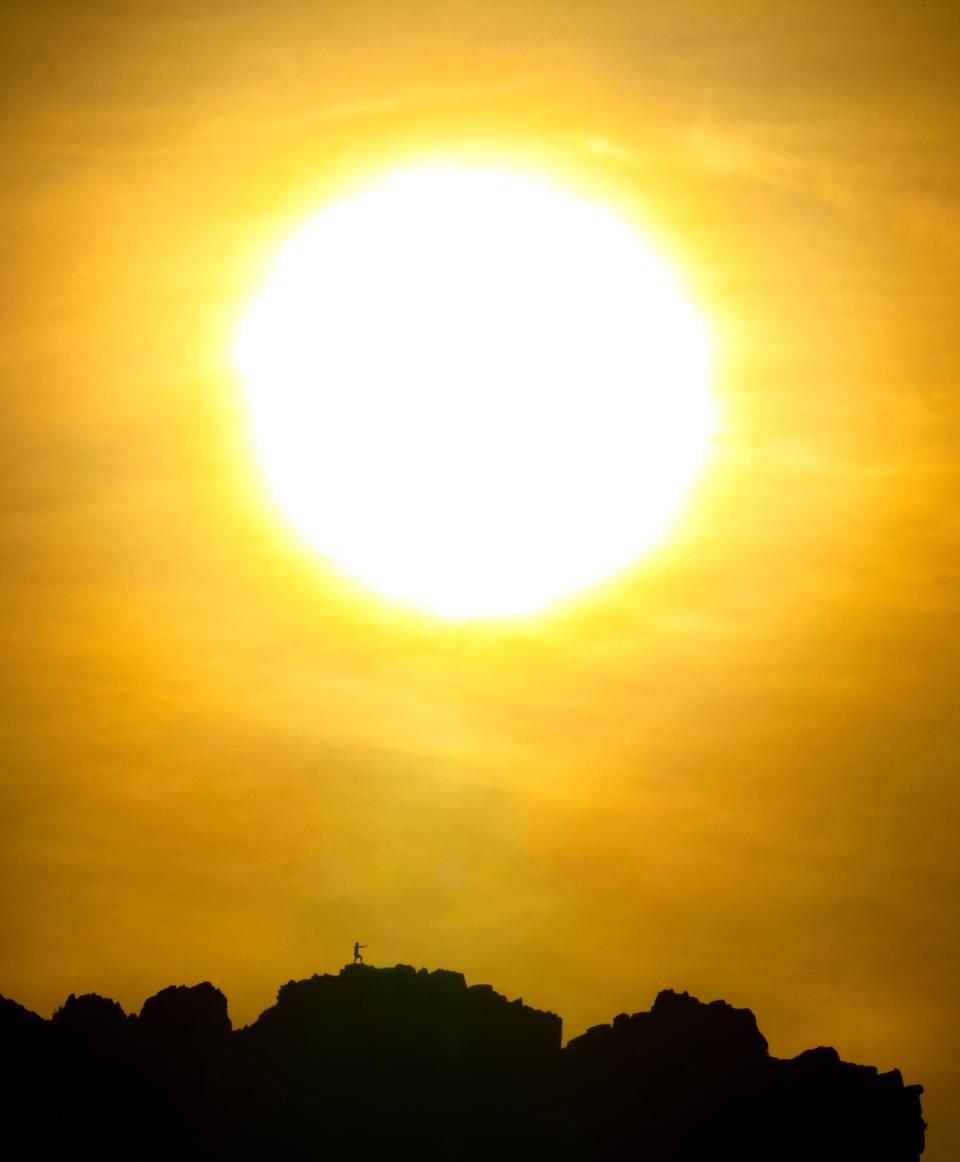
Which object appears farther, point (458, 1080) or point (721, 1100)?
point (721, 1100)

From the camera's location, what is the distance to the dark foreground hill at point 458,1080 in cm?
15562

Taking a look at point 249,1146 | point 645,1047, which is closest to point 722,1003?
point 645,1047

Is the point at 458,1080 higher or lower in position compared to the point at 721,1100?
lower

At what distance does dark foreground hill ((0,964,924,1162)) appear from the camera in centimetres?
15562

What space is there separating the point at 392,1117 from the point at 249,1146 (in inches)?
477

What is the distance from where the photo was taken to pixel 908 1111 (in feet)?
529

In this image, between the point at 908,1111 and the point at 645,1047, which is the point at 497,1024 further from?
the point at 908,1111

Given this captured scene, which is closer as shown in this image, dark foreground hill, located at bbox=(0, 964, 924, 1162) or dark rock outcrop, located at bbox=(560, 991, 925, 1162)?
dark foreground hill, located at bbox=(0, 964, 924, 1162)

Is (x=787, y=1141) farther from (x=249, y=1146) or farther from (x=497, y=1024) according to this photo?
(x=249, y=1146)

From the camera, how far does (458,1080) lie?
16000cm

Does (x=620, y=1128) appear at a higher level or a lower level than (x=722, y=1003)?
lower

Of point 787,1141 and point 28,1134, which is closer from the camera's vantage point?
point 28,1134

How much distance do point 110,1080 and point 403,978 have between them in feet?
81.4

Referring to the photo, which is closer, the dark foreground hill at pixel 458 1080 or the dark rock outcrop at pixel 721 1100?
the dark foreground hill at pixel 458 1080
